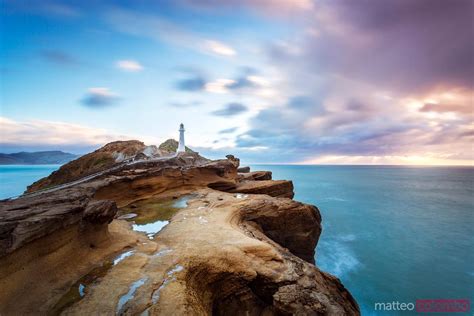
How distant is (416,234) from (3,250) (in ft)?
215

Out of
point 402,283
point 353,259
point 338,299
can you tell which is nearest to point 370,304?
point 402,283

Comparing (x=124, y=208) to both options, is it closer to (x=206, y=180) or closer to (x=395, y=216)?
(x=206, y=180)

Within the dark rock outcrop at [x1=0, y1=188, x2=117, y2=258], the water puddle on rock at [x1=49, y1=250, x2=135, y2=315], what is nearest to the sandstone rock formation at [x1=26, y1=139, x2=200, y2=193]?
the dark rock outcrop at [x1=0, y1=188, x2=117, y2=258]

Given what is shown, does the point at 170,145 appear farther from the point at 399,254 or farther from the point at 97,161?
the point at 399,254

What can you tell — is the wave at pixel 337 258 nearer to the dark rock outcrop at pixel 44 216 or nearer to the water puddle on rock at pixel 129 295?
the water puddle on rock at pixel 129 295

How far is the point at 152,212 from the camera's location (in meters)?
19.8

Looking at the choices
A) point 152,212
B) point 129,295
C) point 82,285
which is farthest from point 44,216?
point 152,212

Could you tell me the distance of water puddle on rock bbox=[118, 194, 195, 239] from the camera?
16.2m

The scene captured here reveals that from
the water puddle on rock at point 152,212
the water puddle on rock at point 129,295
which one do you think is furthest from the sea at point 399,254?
the water puddle on rock at point 129,295

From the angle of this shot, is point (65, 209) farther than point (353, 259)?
No

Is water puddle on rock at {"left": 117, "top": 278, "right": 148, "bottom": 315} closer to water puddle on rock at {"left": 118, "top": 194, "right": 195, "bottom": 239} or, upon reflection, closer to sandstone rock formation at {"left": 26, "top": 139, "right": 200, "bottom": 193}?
water puddle on rock at {"left": 118, "top": 194, "right": 195, "bottom": 239}

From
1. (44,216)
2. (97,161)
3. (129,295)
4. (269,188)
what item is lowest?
(129,295)

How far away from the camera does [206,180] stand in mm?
30094

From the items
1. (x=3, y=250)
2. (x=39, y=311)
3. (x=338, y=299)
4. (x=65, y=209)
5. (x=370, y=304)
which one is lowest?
(x=370, y=304)
